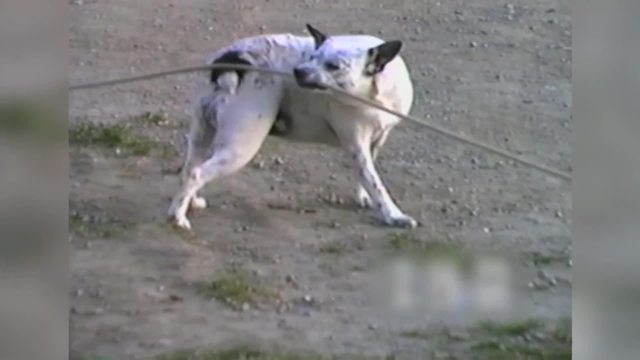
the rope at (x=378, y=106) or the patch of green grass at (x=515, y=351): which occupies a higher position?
the rope at (x=378, y=106)

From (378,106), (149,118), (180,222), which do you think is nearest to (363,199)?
(378,106)

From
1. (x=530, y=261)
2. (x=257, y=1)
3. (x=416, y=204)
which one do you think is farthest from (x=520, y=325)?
(x=257, y=1)

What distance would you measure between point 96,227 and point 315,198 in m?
0.56

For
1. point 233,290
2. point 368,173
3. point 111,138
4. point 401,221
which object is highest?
point 111,138

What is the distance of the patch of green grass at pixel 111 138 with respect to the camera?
3.37m

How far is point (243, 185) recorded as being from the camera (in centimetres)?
343

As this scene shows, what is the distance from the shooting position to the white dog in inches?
133

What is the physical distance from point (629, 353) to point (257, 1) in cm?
128

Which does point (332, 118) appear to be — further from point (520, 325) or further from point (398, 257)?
point (520, 325)

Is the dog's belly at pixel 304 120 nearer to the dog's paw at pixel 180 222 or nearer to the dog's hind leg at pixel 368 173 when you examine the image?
the dog's hind leg at pixel 368 173

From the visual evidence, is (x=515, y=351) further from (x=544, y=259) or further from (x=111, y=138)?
(x=111, y=138)

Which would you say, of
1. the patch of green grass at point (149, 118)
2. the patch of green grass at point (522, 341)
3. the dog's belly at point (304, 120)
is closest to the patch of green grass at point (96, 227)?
the patch of green grass at point (149, 118)

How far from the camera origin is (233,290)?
335cm

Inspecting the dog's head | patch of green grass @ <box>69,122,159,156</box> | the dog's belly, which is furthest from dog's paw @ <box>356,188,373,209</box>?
patch of green grass @ <box>69,122,159,156</box>
